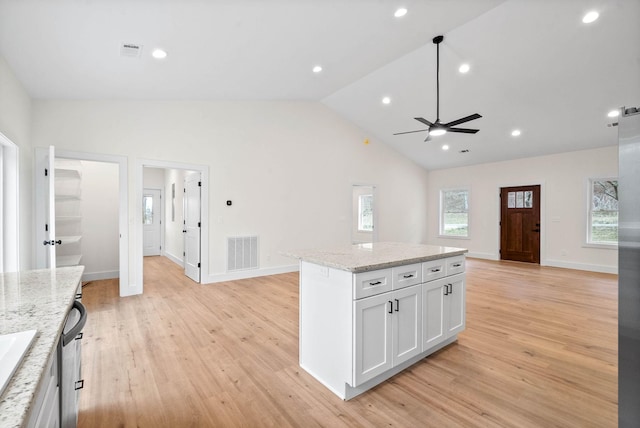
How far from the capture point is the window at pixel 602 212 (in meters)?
6.21

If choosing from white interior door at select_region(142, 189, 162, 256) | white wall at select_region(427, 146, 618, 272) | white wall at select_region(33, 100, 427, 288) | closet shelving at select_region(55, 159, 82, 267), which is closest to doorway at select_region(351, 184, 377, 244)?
white wall at select_region(33, 100, 427, 288)

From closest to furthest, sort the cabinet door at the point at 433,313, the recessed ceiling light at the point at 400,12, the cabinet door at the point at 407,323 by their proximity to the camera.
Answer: the cabinet door at the point at 407,323, the cabinet door at the point at 433,313, the recessed ceiling light at the point at 400,12

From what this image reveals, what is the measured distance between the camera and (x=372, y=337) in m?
2.06

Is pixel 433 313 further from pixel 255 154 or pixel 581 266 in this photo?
pixel 581 266

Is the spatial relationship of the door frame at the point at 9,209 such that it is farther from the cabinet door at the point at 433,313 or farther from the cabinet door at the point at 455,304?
the cabinet door at the point at 455,304

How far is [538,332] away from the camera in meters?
3.16

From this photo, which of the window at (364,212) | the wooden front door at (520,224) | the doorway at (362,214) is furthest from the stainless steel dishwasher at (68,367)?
the window at (364,212)

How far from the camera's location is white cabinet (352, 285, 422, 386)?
6.54ft

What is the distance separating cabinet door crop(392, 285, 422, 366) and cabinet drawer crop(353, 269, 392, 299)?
13 centimetres

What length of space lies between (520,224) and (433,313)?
6.42 m

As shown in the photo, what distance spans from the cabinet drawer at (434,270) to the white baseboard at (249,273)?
12.8ft

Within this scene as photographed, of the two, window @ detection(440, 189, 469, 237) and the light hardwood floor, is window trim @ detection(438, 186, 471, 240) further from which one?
the light hardwood floor

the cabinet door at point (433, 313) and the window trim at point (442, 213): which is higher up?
the window trim at point (442, 213)

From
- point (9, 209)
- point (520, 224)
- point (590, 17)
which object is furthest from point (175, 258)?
point (520, 224)
